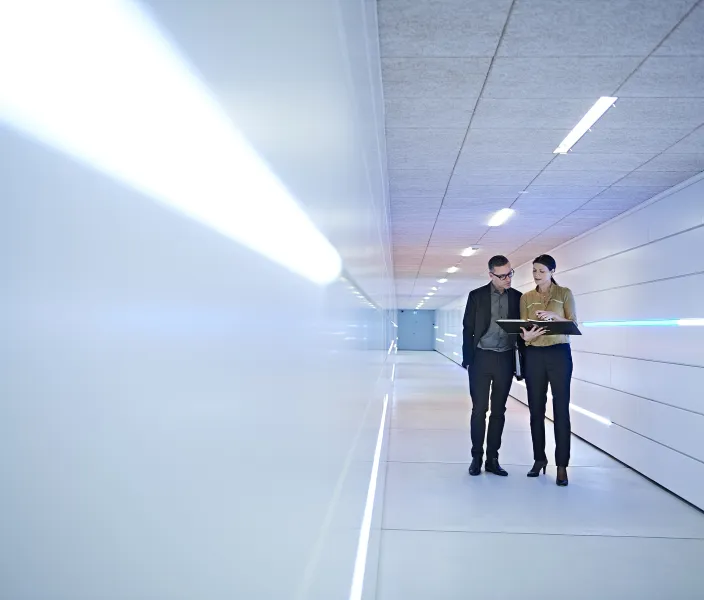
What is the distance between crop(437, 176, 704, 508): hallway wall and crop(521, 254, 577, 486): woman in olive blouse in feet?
2.76

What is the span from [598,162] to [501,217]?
2.18 meters

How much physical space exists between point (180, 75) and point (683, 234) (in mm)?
4898

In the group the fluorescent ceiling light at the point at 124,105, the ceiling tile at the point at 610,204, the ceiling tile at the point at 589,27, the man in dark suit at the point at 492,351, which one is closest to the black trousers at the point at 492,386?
the man in dark suit at the point at 492,351

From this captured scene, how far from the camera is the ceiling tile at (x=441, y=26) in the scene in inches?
90.0

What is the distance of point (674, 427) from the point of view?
14.6ft

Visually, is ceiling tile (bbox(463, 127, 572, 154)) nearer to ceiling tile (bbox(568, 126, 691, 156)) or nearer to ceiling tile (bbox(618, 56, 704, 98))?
ceiling tile (bbox(568, 126, 691, 156))

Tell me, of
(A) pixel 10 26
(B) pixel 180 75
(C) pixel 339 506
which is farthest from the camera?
Answer: (C) pixel 339 506

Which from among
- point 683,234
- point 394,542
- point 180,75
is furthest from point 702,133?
point 180,75

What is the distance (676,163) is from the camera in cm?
417

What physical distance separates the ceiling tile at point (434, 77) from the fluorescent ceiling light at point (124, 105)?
2534mm

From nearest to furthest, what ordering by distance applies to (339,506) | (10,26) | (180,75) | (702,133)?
1. (10,26)
2. (180,75)
3. (339,506)
4. (702,133)

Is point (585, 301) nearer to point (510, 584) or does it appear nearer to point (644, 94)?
point (644, 94)

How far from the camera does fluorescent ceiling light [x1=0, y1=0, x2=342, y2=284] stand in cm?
22

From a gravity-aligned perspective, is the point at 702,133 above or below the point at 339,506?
above
